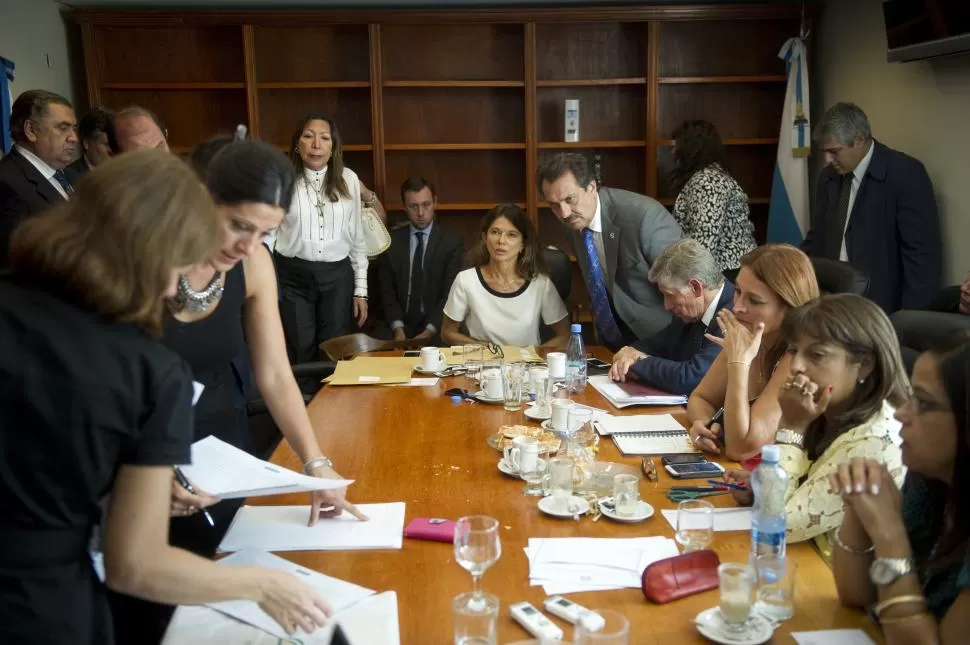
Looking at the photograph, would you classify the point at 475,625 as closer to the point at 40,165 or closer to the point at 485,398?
the point at 485,398

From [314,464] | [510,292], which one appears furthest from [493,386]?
[510,292]

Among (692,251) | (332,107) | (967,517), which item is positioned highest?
(332,107)

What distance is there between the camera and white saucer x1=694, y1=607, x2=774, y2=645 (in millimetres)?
1266

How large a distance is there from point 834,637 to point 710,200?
3508 millimetres

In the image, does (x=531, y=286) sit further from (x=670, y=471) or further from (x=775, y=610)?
(x=775, y=610)

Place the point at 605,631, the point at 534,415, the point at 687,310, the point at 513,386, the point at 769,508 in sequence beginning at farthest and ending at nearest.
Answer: the point at 687,310 → the point at 513,386 → the point at 534,415 → the point at 769,508 → the point at 605,631

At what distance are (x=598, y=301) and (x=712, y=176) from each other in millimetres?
1370

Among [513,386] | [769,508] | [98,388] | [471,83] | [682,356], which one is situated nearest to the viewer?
[98,388]

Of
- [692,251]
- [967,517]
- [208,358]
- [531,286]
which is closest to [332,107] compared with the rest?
[531,286]

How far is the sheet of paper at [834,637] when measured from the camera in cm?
127

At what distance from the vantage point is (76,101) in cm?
536

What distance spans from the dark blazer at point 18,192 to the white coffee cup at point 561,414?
7.11 feet

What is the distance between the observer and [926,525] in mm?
1423

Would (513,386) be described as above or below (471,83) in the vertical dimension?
below
